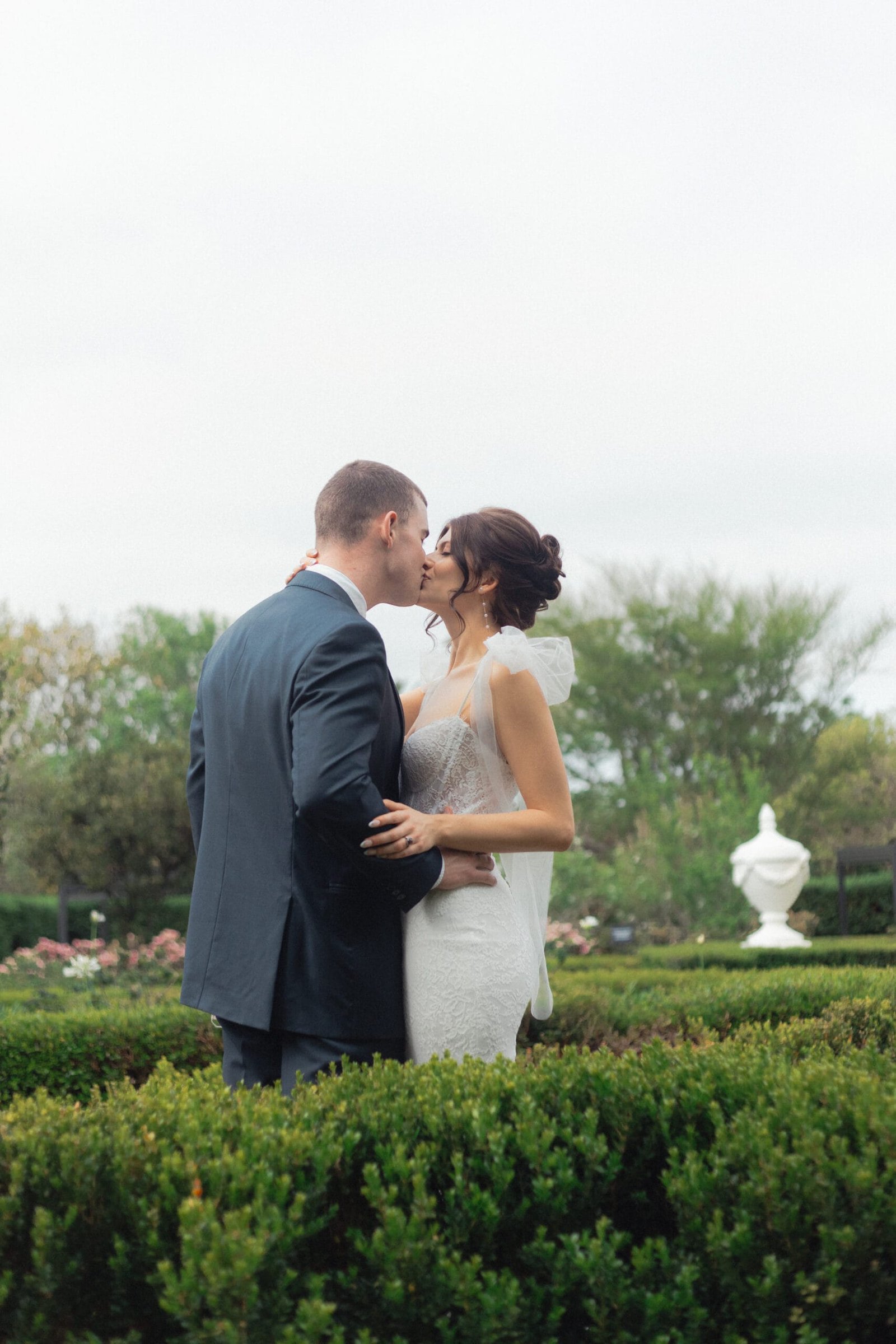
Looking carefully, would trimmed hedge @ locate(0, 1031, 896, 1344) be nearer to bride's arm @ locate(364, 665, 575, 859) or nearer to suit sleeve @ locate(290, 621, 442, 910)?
suit sleeve @ locate(290, 621, 442, 910)

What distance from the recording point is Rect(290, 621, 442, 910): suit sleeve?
287 centimetres

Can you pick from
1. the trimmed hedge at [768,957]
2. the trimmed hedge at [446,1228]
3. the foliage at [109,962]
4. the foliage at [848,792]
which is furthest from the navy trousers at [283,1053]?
the foliage at [848,792]

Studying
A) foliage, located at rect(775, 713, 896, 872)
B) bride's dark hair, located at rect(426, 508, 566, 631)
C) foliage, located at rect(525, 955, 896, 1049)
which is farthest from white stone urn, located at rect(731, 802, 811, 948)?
foliage, located at rect(775, 713, 896, 872)

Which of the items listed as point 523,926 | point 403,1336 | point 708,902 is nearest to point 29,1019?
point 523,926

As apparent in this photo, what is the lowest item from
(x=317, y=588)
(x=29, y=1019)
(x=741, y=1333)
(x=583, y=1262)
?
(x=29, y=1019)

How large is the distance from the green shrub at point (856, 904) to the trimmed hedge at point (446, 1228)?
20289 millimetres

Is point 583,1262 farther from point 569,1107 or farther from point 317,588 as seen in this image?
point 317,588

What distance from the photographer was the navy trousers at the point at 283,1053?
10.1ft

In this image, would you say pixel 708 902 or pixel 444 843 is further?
pixel 708 902

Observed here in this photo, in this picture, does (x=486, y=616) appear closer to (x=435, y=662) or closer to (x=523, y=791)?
(x=435, y=662)

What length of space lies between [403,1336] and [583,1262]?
33cm

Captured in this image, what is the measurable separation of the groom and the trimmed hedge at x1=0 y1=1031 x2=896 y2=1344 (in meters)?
0.54

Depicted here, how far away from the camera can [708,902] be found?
17.6m

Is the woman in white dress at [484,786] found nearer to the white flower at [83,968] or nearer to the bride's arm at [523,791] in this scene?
the bride's arm at [523,791]
